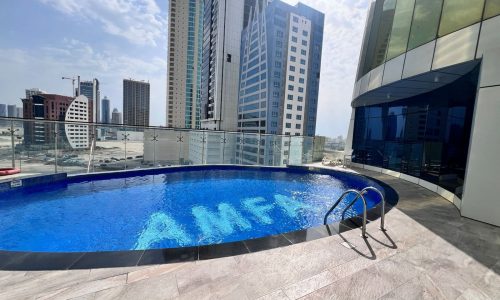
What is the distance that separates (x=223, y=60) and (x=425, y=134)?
205 feet

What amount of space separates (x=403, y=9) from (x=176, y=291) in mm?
11038

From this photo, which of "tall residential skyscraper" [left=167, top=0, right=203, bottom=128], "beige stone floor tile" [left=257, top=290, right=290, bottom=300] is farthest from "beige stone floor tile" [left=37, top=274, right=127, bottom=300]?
"tall residential skyscraper" [left=167, top=0, right=203, bottom=128]

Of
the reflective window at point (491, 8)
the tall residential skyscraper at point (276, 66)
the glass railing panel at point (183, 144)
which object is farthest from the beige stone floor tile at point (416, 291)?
the tall residential skyscraper at point (276, 66)

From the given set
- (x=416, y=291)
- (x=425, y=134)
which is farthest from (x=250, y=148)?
(x=416, y=291)

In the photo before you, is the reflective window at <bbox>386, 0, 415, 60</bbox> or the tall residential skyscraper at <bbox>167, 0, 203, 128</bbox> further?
the tall residential skyscraper at <bbox>167, 0, 203, 128</bbox>

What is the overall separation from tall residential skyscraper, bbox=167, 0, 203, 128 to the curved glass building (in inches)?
3192

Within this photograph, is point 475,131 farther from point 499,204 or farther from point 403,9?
point 403,9

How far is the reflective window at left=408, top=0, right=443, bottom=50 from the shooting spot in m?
6.36

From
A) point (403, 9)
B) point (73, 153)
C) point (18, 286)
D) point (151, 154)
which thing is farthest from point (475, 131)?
point (73, 153)

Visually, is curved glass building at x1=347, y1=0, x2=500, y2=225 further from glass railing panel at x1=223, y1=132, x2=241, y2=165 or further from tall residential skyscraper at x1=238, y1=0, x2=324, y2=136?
tall residential skyscraper at x1=238, y1=0, x2=324, y2=136

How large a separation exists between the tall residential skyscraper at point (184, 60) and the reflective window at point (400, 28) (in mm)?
83101

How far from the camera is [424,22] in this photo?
22.4 feet

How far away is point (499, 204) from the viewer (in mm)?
4320

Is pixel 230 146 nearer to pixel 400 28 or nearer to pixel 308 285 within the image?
pixel 400 28
